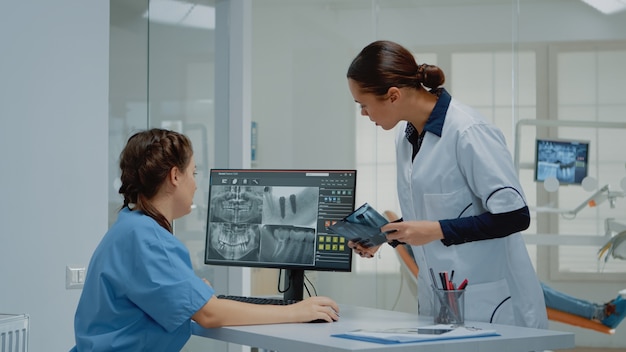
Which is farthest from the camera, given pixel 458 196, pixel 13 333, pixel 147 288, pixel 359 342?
pixel 13 333

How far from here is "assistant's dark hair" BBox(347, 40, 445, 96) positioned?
203 cm

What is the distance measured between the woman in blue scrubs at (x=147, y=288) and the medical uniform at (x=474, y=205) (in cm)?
38

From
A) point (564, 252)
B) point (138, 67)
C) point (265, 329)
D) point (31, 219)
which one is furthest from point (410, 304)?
point (265, 329)

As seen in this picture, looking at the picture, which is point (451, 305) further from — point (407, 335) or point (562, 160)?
point (562, 160)

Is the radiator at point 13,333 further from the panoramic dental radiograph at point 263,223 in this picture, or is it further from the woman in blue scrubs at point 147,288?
the panoramic dental radiograph at point 263,223

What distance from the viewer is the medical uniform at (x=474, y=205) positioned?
6.47 ft

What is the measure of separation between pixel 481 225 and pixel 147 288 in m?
0.79

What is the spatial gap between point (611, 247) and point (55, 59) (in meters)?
2.80

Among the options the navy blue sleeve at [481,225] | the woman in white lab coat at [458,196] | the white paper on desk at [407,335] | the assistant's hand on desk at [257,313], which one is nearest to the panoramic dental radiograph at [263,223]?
the woman in white lab coat at [458,196]

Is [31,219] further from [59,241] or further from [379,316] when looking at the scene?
[379,316]

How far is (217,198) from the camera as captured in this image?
7.95ft

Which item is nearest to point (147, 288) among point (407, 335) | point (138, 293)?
point (138, 293)

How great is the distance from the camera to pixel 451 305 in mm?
1829

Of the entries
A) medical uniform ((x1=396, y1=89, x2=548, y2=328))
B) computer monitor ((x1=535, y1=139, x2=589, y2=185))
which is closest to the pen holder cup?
medical uniform ((x1=396, y1=89, x2=548, y2=328))
